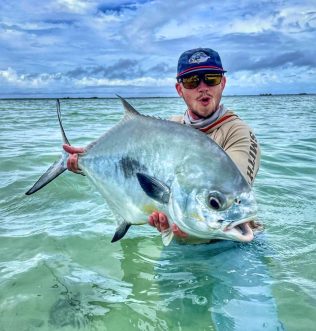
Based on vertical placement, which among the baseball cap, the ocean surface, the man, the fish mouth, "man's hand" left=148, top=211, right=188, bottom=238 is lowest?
the ocean surface

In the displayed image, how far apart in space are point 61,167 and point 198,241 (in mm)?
1282

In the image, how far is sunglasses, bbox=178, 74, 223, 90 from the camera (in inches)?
137

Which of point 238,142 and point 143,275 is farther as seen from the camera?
point 143,275

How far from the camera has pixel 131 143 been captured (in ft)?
9.59

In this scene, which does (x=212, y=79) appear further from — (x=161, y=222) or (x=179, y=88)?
(x=161, y=222)

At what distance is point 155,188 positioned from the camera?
2.55m

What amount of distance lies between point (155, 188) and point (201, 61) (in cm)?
130

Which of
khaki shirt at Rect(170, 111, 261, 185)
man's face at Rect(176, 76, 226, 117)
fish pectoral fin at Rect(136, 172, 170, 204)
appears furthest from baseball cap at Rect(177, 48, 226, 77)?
fish pectoral fin at Rect(136, 172, 170, 204)

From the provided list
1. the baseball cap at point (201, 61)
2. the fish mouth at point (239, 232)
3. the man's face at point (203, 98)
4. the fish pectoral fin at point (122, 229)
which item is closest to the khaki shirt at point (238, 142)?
the man's face at point (203, 98)

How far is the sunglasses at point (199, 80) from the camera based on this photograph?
3.48 meters

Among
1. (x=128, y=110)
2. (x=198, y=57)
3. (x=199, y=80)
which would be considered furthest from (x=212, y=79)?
(x=128, y=110)

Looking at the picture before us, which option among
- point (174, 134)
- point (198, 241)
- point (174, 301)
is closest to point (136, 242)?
point (198, 241)

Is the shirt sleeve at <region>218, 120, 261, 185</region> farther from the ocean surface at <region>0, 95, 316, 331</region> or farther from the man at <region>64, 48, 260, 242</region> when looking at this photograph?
the ocean surface at <region>0, 95, 316, 331</region>

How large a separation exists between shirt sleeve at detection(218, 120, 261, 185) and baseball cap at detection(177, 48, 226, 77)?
46cm
